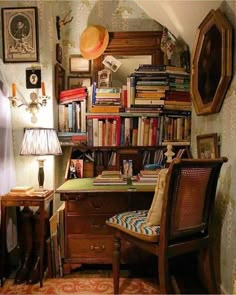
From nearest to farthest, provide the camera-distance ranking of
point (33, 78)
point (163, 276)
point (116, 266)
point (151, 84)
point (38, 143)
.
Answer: point (163, 276)
point (116, 266)
point (38, 143)
point (33, 78)
point (151, 84)

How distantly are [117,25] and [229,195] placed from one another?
1849 millimetres

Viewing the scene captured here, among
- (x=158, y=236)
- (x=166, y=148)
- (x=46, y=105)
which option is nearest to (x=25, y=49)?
(x=46, y=105)

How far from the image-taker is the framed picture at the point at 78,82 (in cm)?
274

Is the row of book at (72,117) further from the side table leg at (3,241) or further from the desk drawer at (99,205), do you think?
the side table leg at (3,241)

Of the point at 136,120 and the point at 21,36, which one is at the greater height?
the point at 21,36

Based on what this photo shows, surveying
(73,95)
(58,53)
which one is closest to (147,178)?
(73,95)

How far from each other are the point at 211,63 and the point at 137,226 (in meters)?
1.18

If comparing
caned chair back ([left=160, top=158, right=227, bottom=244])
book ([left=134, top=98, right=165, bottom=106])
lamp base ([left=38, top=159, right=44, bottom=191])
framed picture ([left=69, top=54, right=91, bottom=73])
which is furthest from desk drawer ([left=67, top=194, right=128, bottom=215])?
framed picture ([left=69, top=54, right=91, bottom=73])

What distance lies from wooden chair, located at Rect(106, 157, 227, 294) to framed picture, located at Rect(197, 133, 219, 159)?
0.92 ft

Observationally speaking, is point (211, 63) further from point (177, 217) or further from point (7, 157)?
point (7, 157)

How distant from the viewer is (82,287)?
205 centimetres

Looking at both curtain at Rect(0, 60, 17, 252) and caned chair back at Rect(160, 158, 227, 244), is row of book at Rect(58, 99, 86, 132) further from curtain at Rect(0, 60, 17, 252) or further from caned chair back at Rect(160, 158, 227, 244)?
caned chair back at Rect(160, 158, 227, 244)

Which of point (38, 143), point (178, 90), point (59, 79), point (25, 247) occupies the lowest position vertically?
point (25, 247)

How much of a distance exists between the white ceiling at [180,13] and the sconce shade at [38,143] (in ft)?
4.28
